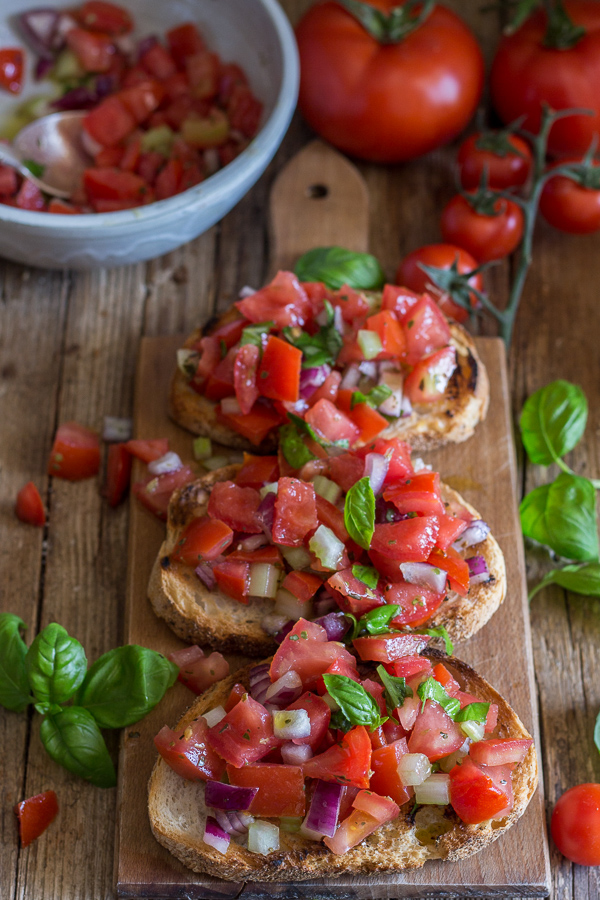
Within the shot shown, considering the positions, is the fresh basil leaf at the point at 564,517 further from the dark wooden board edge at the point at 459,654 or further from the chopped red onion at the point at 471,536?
the chopped red onion at the point at 471,536

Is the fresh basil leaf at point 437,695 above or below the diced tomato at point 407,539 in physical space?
below

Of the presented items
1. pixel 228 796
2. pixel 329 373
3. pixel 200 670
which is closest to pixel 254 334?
pixel 329 373

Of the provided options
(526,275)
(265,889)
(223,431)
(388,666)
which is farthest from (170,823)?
(526,275)

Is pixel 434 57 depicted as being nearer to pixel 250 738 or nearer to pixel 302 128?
pixel 302 128

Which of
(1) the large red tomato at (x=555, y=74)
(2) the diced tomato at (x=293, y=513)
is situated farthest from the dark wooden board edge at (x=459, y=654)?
(1) the large red tomato at (x=555, y=74)

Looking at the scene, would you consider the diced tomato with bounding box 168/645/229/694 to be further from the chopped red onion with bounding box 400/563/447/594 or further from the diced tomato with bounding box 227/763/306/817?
the chopped red onion with bounding box 400/563/447/594

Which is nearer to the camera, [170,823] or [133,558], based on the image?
[170,823]

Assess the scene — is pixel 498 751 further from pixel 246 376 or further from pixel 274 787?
pixel 246 376
